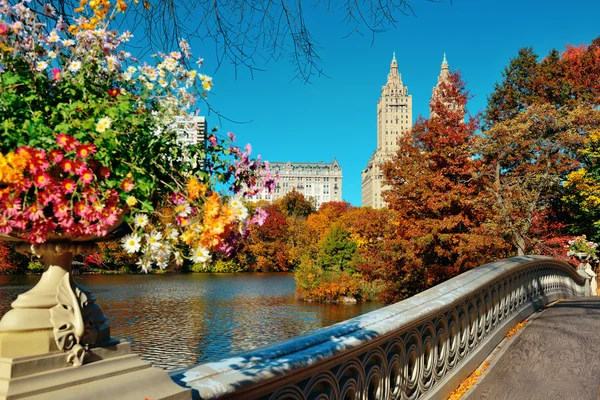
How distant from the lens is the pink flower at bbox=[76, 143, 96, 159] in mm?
1225

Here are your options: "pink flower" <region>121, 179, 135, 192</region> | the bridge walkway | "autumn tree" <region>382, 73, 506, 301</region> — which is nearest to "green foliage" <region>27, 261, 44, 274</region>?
"autumn tree" <region>382, 73, 506, 301</region>

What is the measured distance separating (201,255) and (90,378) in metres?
0.40

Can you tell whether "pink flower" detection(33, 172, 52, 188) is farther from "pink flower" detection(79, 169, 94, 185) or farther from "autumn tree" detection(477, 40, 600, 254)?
"autumn tree" detection(477, 40, 600, 254)

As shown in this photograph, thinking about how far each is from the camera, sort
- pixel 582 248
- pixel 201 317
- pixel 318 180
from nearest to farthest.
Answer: pixel 582 248, pixel 201 317, pixel 318 180

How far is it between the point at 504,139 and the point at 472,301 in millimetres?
16155

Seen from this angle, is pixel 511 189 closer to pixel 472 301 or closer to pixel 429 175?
pixel 429 175

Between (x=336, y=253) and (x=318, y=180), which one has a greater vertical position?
(x=318, y=180)

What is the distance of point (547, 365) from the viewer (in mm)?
4484

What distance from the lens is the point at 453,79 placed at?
18.0m

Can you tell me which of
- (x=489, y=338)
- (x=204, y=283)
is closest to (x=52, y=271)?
(x=489, y=338)

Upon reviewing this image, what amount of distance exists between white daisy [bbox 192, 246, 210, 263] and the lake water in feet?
33.9

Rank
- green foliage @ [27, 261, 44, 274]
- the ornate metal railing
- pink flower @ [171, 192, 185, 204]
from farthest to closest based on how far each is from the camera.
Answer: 1. green foliage @ [27, 261, 44, 274]
2. the ornate metal railing
3. pink flower @ [171, 192, 185, 204]

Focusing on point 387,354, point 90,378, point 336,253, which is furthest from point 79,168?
point 336,253

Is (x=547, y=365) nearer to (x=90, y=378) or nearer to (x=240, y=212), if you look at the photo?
(x=240, y=212)
